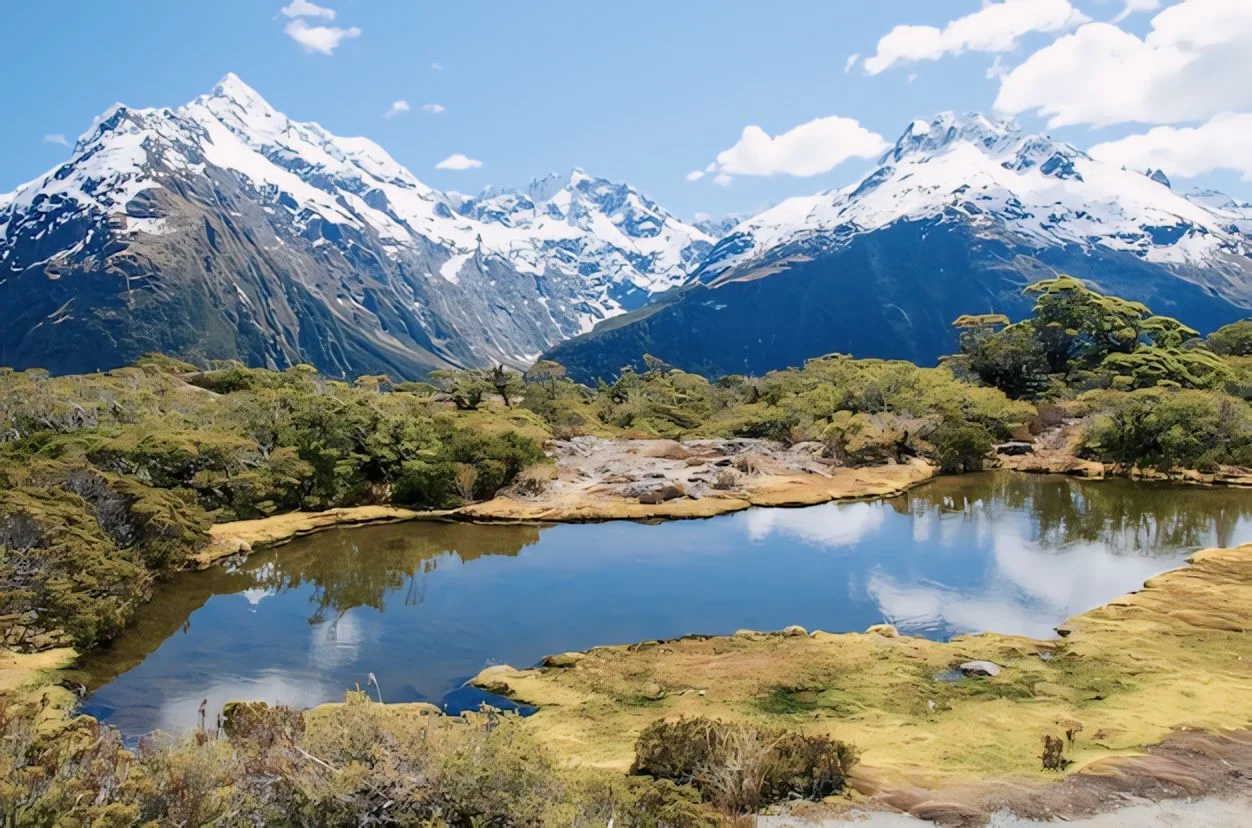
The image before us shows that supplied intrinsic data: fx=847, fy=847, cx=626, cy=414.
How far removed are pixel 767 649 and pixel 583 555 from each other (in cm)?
997

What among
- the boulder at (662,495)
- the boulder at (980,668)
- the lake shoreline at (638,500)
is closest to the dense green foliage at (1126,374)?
the lake shoreline at (638,500)

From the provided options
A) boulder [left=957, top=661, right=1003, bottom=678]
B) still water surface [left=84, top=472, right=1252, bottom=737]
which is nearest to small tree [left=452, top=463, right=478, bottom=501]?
still water surface [left=84, top=472, right=1252, bottom=737]

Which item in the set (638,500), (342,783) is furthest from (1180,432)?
(342,783)

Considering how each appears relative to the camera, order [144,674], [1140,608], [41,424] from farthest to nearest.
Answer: [41,424] < [1140,608] < [144,674]

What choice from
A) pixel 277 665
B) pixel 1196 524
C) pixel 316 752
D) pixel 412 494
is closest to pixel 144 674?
pixel 277 665

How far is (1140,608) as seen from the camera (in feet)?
61.1

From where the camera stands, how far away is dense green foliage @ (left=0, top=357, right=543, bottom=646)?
1722 cm

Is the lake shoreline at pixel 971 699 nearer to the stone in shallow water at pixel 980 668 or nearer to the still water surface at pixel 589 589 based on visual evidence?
the stone in shallow water at pixel 980 668

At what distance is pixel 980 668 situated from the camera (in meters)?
15.2

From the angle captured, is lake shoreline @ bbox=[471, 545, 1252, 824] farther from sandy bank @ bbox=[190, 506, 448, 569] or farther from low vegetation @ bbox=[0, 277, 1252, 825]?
sandy bank @ bbox=[190, 506, 448, 569]

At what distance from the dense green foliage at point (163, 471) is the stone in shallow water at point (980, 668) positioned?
1673cm

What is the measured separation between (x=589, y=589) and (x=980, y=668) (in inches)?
395

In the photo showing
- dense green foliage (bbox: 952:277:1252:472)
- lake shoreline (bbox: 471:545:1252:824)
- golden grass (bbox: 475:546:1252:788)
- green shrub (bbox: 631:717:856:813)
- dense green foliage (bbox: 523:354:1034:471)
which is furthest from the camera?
dense green foliage (bbox: 523:354:1034:471)

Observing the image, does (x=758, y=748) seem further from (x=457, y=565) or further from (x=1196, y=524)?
(x=1196, y=524)
